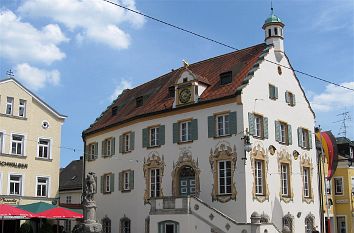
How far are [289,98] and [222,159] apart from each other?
784 centimetres

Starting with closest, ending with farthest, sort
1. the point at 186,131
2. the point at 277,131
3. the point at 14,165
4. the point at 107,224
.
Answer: the point at 277,131 → the point at 186,131 → the point at 14,165 → the point at 107,224

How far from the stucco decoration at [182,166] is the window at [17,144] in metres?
11.5

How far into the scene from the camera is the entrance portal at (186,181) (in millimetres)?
32656

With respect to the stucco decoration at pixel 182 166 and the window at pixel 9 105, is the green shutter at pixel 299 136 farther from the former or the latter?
the window at pixel 9 105

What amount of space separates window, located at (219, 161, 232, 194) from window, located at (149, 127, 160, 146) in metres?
5.83

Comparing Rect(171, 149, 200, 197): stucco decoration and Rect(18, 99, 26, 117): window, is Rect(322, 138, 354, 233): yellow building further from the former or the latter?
Rect(18, 99, 26, 117): window

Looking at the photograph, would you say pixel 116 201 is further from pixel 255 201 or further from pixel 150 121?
pixel 255 201

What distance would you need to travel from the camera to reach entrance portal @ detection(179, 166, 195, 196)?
107ft

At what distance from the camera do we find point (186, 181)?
108 feet

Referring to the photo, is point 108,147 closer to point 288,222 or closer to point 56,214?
point 56,214

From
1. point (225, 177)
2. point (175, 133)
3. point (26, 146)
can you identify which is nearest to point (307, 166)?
point (225, 177)

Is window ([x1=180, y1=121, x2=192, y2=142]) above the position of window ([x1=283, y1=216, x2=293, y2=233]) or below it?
above

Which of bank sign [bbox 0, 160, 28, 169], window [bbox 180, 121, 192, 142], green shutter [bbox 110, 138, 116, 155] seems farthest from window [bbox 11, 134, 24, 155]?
window [bbox 180, 121, 192, 142]

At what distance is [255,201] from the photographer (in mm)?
30000
